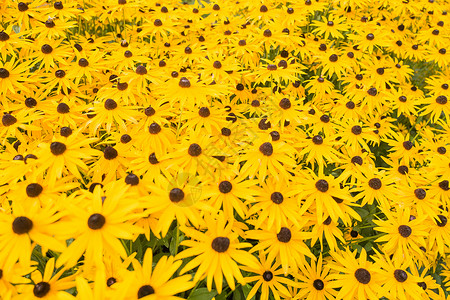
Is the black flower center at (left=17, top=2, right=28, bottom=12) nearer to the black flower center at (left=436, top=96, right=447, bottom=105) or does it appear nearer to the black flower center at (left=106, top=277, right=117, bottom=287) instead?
the black flower center at (left=106, top=277, right=117, bottom=287)

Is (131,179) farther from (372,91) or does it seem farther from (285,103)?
(372,91)

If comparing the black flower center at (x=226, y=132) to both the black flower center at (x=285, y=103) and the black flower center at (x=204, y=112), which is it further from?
the black flower center at (x=285, y=103)

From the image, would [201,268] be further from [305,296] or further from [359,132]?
[359,132]

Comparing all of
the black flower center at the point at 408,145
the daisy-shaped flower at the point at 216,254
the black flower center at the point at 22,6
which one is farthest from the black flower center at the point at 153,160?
the black flower center at the point at 22,6

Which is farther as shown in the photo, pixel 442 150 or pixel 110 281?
pixel 442 150

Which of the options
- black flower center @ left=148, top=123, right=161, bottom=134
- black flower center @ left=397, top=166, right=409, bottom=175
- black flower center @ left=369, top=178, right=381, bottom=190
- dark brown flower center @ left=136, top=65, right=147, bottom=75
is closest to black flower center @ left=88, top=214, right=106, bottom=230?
black flower center @ left=148, top=123, right=161, bottom=134

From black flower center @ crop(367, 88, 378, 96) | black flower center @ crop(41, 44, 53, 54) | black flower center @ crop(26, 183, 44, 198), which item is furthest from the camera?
black flower center @ crop(367, 88, 378, 96)

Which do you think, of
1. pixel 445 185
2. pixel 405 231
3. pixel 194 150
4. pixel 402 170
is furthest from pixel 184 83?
pixel 445 185
